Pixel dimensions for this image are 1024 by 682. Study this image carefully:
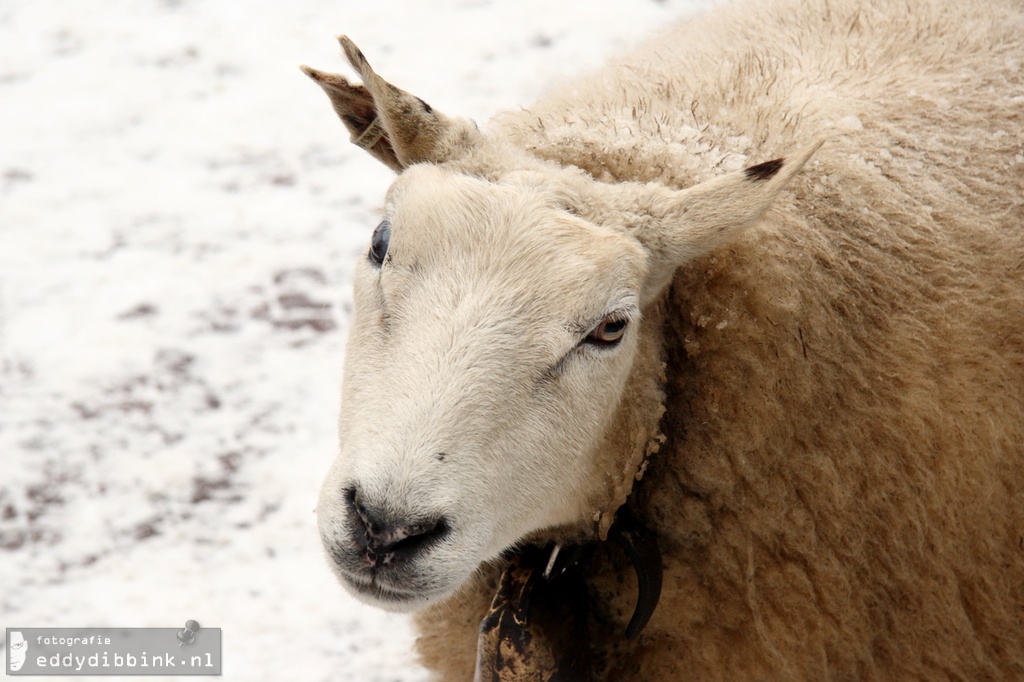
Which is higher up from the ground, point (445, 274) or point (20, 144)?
point (445, 274)

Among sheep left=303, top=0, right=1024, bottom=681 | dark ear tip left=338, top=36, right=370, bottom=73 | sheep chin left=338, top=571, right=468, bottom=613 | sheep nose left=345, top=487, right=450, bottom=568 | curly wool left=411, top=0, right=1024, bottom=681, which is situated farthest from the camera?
curly wool left=411, top=0, right=1024, bottom=681

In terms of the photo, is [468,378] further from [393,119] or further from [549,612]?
[549,612]

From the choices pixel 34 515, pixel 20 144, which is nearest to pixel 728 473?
pixel 34 515

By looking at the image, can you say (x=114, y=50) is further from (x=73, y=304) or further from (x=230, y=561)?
(x=230, y=561)

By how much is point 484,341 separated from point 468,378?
0.33 ft

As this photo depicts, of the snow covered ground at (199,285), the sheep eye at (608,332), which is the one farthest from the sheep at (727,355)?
the snow covered ground at (199,285)

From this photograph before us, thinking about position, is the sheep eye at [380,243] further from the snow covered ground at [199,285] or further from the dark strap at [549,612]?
the snow covered ground at [199,285]

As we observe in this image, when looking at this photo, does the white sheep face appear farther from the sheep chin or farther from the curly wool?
the curly wool

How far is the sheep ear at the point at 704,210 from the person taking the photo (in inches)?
100

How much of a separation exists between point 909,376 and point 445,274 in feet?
4.74

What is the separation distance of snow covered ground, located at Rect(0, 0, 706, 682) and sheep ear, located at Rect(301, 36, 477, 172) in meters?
1.67

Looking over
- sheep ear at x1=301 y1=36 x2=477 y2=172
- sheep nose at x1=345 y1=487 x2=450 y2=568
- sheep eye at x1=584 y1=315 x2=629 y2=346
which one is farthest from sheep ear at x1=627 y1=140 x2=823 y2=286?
sheep nose at x1=345 y1=487 x2=450 y2=568

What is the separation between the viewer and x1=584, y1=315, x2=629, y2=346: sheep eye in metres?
2.53

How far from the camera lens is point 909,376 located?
9.57ft
